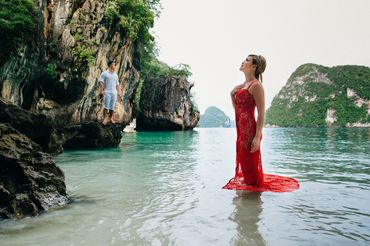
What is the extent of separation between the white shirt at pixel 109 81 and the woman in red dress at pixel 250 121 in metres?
7.41

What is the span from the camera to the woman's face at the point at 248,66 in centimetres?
523

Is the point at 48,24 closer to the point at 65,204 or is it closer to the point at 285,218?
the point at 65,204

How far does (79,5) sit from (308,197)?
13826mm

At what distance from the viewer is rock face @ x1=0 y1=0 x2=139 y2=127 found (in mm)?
10673

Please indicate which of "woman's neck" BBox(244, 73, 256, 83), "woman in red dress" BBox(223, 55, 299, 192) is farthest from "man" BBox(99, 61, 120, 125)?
"woman's neck" BBox(244, 73, 256, 83)

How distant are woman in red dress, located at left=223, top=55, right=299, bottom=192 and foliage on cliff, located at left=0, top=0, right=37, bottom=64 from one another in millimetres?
7626

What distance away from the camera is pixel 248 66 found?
5.25 metres

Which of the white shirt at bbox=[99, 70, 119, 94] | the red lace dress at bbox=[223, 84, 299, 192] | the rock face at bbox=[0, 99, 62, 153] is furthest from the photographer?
the white shirt at bbox=[99, 70, 119, 94]

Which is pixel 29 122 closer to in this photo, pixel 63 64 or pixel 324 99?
pixel 63 64

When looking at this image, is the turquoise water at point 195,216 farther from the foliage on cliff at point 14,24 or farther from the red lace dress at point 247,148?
the foliage on cliff at point 14,24

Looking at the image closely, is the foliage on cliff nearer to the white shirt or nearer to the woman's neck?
the white shirt

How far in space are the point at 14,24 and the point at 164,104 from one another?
129ft

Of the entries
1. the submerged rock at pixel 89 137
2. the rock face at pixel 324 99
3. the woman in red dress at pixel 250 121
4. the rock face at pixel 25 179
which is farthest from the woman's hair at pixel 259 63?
the rock face at pixel 324 99

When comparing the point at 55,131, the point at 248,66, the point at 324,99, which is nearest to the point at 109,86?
the point at 55,131
